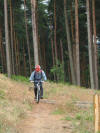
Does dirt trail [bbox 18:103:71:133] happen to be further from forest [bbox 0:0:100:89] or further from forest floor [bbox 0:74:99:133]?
forest [bbox 0:0:100:89]

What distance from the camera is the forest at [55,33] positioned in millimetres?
23484

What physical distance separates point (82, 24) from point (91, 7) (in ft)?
15.0

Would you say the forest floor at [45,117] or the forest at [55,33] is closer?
the forest floor at [45,117]

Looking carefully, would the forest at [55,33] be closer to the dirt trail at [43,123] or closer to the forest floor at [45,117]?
the forest floor at [45,117]

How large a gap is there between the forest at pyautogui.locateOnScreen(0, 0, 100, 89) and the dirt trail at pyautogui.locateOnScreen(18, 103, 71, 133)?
12264 mm

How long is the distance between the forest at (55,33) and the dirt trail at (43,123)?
12264 mm

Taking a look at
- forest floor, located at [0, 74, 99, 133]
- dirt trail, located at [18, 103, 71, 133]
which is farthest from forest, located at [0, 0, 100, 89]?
dirt trail, located at [18, 103, 71, 133]

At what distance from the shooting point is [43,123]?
827cm

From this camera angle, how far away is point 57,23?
101 ft

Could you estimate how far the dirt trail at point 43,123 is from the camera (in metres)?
7.35

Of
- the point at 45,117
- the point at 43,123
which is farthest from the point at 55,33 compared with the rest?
the point at 43,123

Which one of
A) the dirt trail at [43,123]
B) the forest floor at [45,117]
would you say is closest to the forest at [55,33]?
the forest floor at [45,117]

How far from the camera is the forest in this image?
23.5 meters

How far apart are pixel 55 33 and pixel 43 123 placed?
21.8 metres
